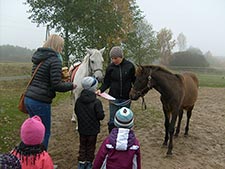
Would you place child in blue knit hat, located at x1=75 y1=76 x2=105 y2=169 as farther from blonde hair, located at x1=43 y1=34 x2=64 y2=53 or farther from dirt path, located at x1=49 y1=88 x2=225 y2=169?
dirt path, located at x1=49 y1=88 x2=225 y2=169

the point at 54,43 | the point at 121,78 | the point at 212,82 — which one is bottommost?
the point at 212,82

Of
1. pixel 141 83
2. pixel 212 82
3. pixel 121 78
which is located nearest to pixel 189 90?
pixel 141 83

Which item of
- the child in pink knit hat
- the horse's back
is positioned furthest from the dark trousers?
the horse's back

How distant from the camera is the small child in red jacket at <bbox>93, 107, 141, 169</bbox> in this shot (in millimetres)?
2939

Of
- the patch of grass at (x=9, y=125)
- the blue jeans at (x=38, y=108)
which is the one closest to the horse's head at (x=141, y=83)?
the blue jeans at (x=38, y=108)

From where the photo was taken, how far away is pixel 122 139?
2.94 m

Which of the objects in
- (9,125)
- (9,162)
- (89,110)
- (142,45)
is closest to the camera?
(9,162)

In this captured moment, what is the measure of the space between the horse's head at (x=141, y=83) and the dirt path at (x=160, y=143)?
1.08m

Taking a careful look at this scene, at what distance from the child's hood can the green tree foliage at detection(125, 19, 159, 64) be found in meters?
21.3

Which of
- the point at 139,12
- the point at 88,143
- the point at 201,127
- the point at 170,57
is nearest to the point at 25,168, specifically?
the point at 88,143

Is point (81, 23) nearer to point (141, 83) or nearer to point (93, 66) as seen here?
point (93, 66)

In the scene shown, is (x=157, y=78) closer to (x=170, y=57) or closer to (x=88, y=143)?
(x=88, y=143)

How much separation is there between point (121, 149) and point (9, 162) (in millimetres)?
1082

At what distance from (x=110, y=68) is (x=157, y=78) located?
0.92 m
